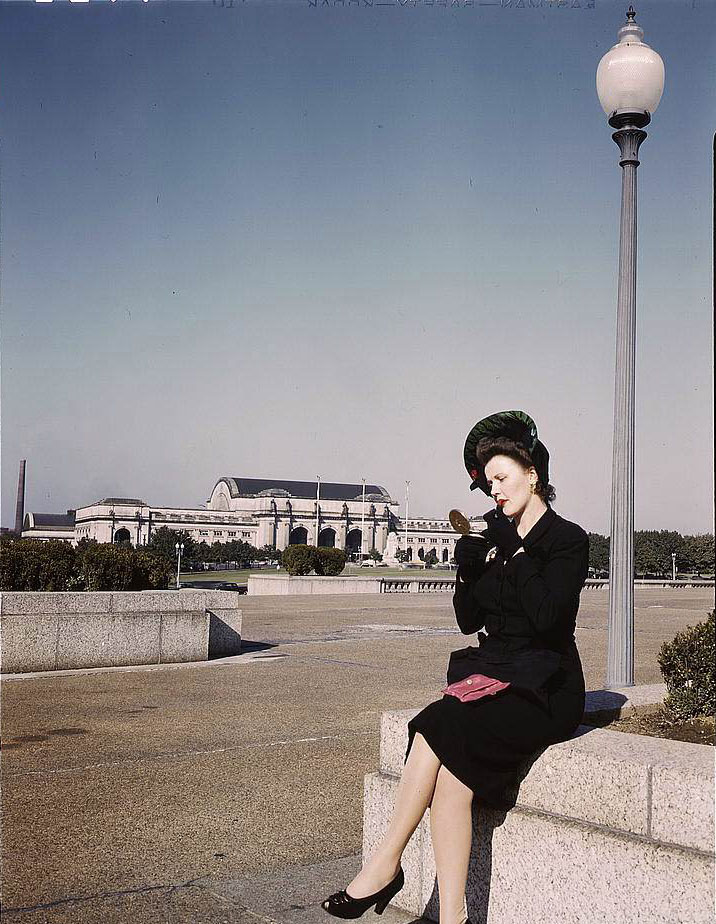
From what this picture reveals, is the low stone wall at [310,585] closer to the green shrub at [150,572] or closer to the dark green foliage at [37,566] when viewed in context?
the green shrub at [150,572]

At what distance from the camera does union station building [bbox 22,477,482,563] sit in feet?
414

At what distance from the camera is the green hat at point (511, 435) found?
3.83m

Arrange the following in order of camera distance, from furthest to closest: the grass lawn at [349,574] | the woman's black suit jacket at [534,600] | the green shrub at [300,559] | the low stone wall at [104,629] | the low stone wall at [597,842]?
the grass lawn at [349,574] → the green shrub at [300,559] → the low stone wall at [104,629] → the woman's black suit jacket at [534,600] → the low stone wall at [597,842]

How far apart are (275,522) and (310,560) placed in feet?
377

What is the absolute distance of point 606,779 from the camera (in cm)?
321

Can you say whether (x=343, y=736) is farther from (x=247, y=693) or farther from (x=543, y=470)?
(x=543, y=470)

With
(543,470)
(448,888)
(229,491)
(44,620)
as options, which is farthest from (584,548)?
(229,491)

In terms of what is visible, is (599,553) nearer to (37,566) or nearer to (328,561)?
→ (328,561)

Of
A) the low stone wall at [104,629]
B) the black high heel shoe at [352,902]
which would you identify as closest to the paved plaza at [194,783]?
the low stone wall at [104,629]

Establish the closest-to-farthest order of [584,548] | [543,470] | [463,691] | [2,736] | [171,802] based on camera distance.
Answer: [463,691]
[584,548]
[543,470]
[171,802]
[2,736]

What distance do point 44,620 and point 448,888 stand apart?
7.16 metres

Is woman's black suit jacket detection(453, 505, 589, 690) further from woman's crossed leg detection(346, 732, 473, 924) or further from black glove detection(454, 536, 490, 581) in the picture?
woman's crossed leg detection(346, 732, 473, 924)

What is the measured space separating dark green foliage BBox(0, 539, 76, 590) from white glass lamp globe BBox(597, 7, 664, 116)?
6956mm

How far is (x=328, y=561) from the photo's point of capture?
94.4 feet
